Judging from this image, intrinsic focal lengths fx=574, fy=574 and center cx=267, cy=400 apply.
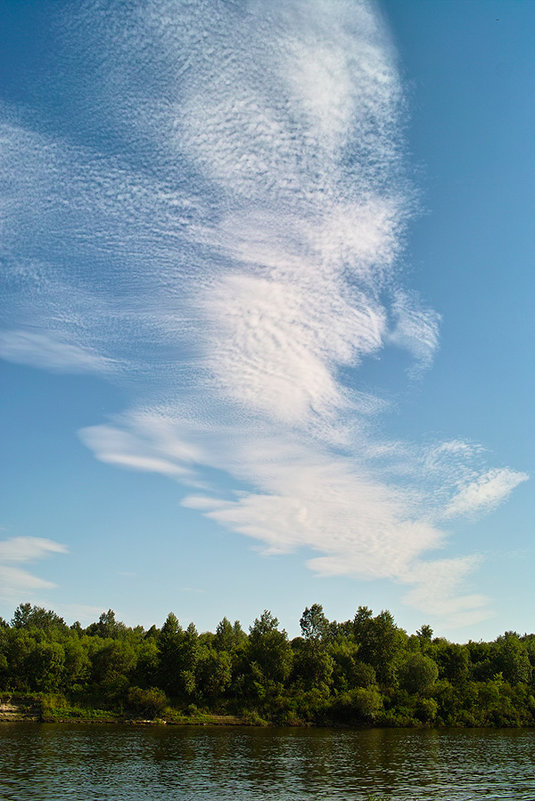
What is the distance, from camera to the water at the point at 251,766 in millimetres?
46375

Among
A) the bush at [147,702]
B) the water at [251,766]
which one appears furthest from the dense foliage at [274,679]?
the water at [251,766]

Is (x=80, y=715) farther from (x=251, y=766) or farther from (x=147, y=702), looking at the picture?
(x=251, y=766)

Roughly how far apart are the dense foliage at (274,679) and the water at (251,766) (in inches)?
934

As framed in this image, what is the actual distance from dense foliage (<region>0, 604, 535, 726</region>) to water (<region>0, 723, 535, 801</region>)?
2373 cm

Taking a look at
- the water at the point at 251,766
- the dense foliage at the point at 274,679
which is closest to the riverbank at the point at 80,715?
the dense foliage at the point at 274,679

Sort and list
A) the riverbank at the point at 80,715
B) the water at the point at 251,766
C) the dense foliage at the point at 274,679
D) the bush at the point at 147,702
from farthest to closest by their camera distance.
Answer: the dense foliage at the point at 274,679, the bush at the point at 147,702, the riverbank at the point at 80,715, the water at the point at 251,766

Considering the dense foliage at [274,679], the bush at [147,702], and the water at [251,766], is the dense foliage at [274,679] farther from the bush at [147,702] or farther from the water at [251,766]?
the water at [251,766]

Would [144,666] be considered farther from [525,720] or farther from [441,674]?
[525,720]

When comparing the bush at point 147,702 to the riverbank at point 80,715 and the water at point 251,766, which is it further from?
the water at point 251,766

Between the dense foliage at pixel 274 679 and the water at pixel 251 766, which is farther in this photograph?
the dense foliage at pixel 274 679

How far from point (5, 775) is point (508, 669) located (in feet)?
452

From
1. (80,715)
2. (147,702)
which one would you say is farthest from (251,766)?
(80,715)

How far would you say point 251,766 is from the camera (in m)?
61.3

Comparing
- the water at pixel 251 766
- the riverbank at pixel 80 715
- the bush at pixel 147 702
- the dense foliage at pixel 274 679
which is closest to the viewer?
the water at pixel 251 766
